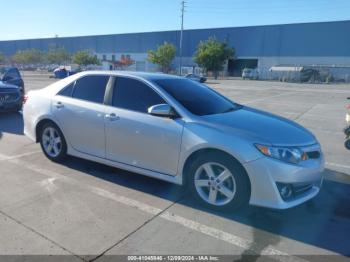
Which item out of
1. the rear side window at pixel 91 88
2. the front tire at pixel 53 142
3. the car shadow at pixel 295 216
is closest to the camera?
the car shadow at pixel 295 216

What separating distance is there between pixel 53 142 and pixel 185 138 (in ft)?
8.58

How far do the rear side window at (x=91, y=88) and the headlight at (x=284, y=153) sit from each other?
245 cm

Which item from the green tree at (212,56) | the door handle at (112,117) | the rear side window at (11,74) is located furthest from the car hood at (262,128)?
the green tree at (212,56)

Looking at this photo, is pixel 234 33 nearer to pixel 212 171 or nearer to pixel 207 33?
pixel 207 33

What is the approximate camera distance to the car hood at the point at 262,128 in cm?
342

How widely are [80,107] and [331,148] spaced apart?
5.30 meters

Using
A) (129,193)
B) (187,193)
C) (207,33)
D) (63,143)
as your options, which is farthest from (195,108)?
(207,33)

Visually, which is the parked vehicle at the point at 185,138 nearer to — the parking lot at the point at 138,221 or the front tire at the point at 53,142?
the front tire at the point at 53,142

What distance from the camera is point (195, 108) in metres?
3.96

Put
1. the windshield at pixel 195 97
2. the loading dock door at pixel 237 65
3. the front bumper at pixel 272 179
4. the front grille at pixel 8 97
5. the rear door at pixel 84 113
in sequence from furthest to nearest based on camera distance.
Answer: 1. the loading dock door at pixel 237 65
2. the front grille at pixel 8 97
3. the rear door at pixel 84 113
4. the windshield at pixel 195 97
5. the front bumper at pixel 272 179

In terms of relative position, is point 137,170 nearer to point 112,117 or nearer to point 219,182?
point 112,117

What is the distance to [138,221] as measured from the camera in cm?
339

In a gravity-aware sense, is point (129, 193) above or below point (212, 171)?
below

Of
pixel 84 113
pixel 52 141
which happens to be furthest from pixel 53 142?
pixel 84 113
